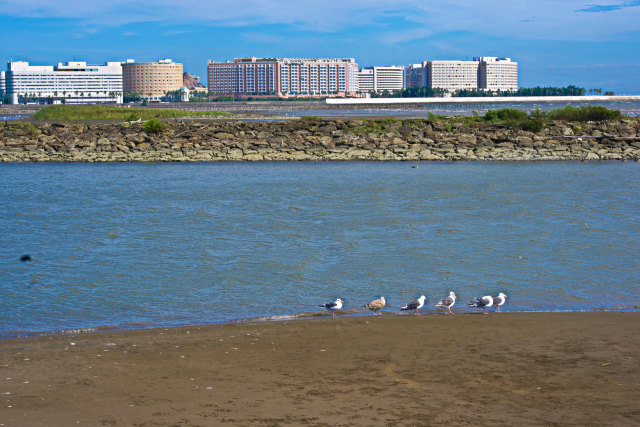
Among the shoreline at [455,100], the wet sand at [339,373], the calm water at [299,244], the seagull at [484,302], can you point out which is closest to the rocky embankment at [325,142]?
the calm water at [299,244]

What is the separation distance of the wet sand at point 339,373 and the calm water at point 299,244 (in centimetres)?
118

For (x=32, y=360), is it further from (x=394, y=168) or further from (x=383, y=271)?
(x=394, y=168)

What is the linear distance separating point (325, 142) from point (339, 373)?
104 feet

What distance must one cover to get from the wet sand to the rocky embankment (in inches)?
1062

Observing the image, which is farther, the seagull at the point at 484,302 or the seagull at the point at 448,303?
the seagull at the point at 448,303

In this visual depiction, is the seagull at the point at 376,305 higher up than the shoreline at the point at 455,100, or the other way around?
the shoreline at the point at 455,100

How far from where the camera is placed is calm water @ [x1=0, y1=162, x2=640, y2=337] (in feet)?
35.2

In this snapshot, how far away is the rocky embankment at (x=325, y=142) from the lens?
118 feet

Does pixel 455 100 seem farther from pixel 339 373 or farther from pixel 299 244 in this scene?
pixel 339 373

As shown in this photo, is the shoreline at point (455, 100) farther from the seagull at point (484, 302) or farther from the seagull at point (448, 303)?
the seagull at point (484, 302)

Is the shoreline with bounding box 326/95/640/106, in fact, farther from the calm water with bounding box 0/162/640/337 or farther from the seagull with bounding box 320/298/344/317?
the seagull with bounding box 320/298/344/317

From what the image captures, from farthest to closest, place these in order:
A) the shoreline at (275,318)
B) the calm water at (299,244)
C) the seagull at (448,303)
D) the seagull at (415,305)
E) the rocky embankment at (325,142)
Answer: the rocky embankment at (325,142) → the calm water at (299,244) → the seagull at (448,303) → the seagull at (415,305) → the shoreline at (275,318)

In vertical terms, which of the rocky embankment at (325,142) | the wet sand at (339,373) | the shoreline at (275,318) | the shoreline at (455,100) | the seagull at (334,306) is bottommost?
the shoreline at (275,318)

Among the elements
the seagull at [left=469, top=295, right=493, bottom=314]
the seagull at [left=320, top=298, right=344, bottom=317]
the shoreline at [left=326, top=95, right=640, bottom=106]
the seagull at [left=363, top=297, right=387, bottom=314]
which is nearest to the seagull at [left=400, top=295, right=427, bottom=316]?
the seagull at [left=363, top=297, right=387, bottom=314]
